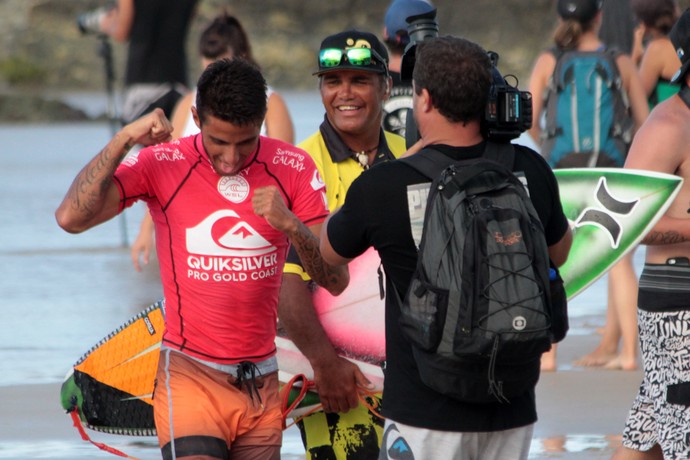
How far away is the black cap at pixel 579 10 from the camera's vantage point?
7.44 metres

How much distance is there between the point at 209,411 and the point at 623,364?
13.2 feet

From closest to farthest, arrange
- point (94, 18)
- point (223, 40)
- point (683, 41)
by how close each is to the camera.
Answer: point (683, 41), point (223, 40), point (94, 18)

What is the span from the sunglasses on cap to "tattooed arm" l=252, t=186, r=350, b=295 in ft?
2.65

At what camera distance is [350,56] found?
15.5 ft

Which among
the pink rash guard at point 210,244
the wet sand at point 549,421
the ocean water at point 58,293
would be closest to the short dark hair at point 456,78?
the pink rash guard at point 210,244

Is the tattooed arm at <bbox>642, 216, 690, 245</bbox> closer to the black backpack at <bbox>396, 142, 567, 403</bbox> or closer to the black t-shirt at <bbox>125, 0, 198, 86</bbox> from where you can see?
the black backpack at <bbox>396, 142, 567, 403</bbox>

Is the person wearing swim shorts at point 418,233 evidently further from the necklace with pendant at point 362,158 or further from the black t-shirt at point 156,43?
the black t-shirt at point 156,43

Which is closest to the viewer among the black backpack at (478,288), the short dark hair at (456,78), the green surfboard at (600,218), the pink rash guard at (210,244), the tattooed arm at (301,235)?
the black backpack at (478,288)

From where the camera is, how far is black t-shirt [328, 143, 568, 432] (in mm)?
3525

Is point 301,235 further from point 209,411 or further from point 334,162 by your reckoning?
point 334,162

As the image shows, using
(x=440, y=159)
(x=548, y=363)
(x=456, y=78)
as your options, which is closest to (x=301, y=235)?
(x=440, y=159)

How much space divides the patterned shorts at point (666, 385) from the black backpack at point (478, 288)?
130 centimetres

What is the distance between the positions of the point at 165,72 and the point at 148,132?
5.91m

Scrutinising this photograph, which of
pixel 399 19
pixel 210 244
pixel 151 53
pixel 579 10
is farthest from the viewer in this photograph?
pixel 151 53
